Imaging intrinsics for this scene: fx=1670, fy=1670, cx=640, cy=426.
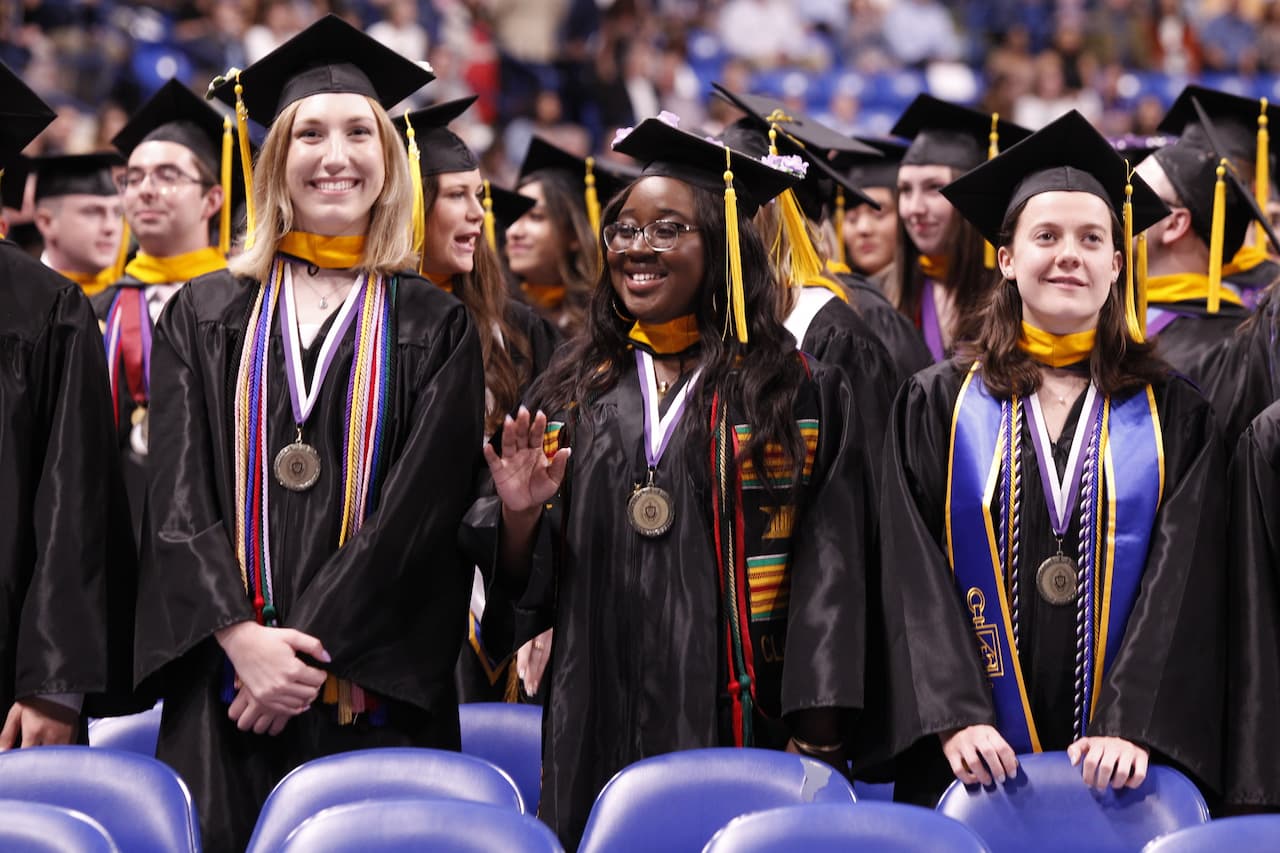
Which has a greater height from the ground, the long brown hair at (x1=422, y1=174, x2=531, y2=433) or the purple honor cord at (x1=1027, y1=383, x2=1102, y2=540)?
the long brown hair at (x1=422, y1=174, x2=531, y2=433)

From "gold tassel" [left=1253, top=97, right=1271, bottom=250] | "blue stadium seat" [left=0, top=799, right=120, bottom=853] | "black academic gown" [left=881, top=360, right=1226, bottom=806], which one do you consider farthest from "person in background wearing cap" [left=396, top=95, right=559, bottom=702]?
"gold tassel" [left=1253, top=97, right=1271, bottom=250]

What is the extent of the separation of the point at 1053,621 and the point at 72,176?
13.1ft

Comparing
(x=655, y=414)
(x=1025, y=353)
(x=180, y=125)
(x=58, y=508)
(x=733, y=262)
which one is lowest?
(x=58, y=508)

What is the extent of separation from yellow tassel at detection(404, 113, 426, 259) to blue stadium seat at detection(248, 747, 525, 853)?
63.3 inches

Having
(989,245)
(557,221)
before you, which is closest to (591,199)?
(557,221)

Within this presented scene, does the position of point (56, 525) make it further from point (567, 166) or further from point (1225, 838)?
point (567, 166)

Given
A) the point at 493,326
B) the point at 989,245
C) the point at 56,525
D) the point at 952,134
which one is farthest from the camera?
the point at 952,134

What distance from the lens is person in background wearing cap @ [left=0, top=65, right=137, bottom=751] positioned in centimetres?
343

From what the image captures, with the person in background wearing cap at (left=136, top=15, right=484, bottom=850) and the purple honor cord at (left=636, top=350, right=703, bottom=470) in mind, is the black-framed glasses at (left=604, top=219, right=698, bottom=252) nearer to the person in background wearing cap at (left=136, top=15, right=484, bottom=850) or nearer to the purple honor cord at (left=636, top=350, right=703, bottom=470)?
the purple honor cord at (left=636, top=350, right=703, bottom=470)

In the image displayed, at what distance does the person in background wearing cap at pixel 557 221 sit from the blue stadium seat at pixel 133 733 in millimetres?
2551

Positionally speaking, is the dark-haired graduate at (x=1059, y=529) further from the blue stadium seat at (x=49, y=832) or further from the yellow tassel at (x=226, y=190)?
the yellow tassel at (x=226, y=190)

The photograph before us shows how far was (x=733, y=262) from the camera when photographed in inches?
144

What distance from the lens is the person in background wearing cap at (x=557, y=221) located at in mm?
5992

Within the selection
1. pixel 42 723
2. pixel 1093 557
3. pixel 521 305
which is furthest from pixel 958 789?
pixel 521 305
